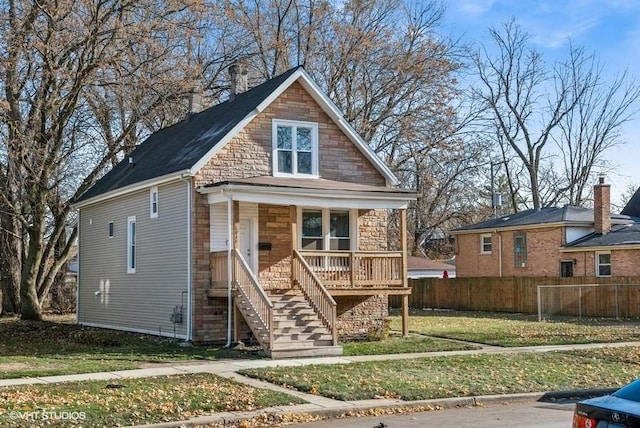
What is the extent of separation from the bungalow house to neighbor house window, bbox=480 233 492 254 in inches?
756

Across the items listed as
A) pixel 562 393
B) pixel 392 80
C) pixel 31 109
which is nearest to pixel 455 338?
pixel 562 393

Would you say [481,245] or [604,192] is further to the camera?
[481,245]

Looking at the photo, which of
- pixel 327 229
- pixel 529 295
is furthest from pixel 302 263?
pixel 529 295

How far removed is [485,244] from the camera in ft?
143

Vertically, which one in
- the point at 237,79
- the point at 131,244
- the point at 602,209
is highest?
the point at 237,79

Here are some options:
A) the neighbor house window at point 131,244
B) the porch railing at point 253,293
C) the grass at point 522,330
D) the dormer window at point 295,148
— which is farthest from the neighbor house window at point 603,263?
the porch railing at point 253,293

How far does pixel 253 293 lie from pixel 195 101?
12284mm

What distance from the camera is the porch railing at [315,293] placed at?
20.1 meters

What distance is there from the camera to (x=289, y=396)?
13172mm

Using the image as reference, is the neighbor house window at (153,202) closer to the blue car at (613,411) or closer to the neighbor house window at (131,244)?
the neighbor house window at (131,244)

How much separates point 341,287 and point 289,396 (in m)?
9.07

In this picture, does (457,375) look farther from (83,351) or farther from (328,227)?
(83,351)

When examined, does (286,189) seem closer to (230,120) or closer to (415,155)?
(230,120)

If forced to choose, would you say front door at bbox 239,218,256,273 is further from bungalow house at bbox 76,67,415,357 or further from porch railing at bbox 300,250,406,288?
porch railing at bbox 300,250,406,288
